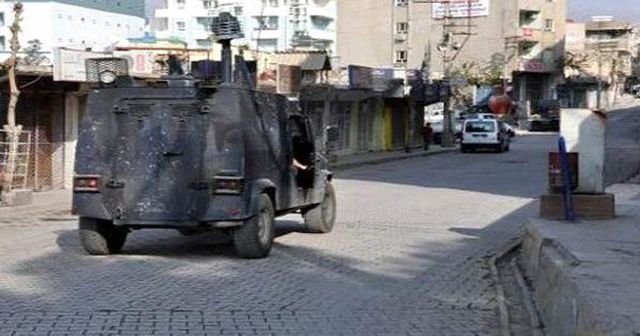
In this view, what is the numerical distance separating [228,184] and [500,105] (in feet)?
217

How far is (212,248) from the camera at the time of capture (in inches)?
508

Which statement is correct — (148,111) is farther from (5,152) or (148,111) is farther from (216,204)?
(5,152)

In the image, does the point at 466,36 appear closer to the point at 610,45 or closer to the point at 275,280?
the point at 610,45

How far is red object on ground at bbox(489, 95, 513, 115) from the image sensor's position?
74.6 metres

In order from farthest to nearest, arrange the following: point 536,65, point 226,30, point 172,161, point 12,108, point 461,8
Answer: point 536,65, point 461,8, point 12,108, point 226,30, point 172,161

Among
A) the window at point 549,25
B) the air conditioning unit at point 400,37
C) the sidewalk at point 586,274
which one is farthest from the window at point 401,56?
the sidewalk at point 586,274

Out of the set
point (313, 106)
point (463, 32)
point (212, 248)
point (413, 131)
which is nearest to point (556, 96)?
point (463, 32)

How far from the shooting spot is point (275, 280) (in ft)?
33.3

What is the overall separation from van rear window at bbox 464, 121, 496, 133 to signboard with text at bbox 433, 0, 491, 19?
41595 millimetres

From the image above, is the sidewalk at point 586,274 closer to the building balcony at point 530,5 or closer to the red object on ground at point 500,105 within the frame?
the red object on ground at point 500,105

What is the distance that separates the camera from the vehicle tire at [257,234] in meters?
11.5

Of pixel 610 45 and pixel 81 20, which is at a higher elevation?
pixel 610 45

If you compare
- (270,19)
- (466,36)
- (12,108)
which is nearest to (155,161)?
(12,108)

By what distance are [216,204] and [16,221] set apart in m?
7.16
